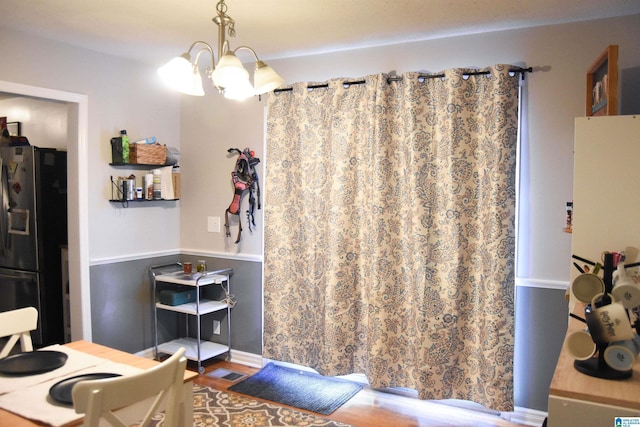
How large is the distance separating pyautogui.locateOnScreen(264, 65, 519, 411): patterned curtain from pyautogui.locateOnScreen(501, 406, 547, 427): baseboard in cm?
15

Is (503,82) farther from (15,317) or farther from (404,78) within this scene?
(15,317)

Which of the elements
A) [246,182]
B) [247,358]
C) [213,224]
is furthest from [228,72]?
[247,358]

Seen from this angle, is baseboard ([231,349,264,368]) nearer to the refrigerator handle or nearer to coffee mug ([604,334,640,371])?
the refrigerator handle

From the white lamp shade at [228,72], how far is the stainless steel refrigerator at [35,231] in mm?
2667

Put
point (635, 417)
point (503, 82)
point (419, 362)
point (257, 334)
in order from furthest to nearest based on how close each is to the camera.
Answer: point (257, 334) < point (419, 362) < point (503, 82) < point (635, 417)

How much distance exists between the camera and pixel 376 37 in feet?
10.3

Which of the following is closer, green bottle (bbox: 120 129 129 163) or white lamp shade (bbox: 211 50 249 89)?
white lamp shade (bbox: 211 50 249 89)

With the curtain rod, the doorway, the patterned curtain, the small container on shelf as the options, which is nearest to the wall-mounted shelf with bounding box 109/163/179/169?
the doorway

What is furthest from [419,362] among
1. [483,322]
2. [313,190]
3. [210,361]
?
[210,361]

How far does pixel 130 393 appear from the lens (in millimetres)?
1389

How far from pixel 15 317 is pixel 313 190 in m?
1.95

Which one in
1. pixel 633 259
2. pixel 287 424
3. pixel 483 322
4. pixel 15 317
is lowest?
pixel 287 424

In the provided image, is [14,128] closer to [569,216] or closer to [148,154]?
[148,154]

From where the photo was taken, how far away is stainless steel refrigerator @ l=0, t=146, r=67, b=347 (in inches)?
155
